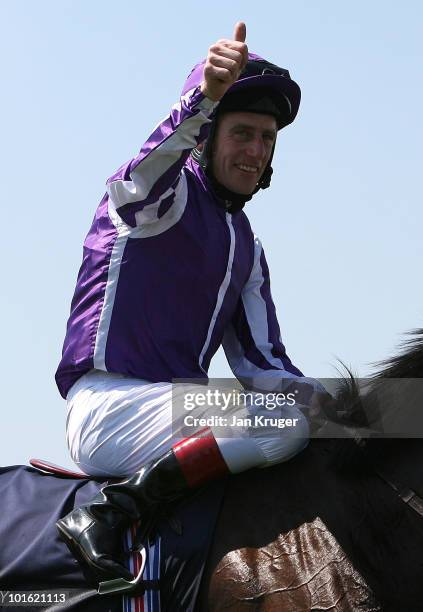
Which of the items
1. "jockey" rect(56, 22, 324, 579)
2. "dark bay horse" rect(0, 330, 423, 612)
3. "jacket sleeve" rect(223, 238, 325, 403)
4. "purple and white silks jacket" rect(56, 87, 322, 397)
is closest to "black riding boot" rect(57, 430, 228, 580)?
"jockey" rect(56, 22, 324, 579)

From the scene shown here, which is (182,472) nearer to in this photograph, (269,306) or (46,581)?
(46,581)

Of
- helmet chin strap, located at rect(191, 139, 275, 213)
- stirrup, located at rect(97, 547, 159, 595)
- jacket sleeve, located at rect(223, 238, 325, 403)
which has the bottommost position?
stirrup, located at rect(97, 547, 159, 595)

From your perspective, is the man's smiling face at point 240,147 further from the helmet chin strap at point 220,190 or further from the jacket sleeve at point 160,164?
the jacket sleeve at point 160,164

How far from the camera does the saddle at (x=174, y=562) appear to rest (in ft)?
12.4

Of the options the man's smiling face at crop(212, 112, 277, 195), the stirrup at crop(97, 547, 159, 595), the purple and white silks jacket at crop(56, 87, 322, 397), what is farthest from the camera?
the man's smiling face at crop(212, 112, 277, 195)

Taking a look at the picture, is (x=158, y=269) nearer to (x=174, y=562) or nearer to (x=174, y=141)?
(x=174, y=141)

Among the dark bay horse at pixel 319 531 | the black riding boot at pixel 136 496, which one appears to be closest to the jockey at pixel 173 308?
the black riding boot at pixel 136 496

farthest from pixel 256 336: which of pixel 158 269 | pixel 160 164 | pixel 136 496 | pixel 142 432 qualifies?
pixel 136 496

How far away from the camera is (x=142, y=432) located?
411 cm

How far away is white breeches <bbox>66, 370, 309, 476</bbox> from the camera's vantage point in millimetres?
3990

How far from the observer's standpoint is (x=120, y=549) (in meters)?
3.91

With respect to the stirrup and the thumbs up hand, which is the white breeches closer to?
the stirrup

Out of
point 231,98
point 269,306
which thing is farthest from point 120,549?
point 231,98

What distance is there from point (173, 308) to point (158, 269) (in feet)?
0.61
